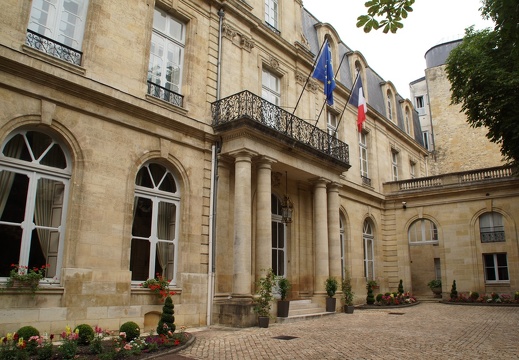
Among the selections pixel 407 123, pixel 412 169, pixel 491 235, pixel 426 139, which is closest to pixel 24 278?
pixel 491 235

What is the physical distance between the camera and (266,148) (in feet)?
38.9

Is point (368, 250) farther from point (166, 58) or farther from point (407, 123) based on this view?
point (166, 58)

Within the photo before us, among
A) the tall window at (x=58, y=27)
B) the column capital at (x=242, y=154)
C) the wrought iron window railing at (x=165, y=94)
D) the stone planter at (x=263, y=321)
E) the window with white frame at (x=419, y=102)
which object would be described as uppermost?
the window with white frame at (x=419, y=102)

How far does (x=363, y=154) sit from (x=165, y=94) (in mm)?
12007

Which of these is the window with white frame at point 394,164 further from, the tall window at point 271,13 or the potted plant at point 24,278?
the potted plant at point 24,278

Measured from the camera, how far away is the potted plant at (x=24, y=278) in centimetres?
737

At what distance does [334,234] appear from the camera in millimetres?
14680

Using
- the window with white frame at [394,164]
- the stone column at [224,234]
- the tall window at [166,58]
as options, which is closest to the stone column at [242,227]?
the stone column at [224,234]

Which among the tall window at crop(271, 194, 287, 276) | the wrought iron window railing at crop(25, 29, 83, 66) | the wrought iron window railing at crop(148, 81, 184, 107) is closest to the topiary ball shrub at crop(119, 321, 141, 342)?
the wrought iron window railing at crop(25, 29, 83, 66)

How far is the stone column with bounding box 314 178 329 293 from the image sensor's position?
13.6 metres

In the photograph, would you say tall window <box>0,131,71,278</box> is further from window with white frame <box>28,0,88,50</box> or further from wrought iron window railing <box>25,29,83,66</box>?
window with white frame <box>28,0,88,50</box>

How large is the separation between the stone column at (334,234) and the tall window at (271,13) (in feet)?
19.9

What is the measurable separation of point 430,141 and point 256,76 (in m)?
19.5

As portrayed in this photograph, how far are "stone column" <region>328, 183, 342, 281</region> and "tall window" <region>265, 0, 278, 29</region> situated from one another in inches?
239
